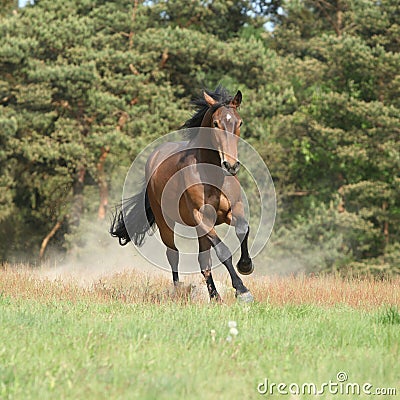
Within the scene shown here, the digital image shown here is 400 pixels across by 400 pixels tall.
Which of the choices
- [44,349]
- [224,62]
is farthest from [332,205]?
[44,349]

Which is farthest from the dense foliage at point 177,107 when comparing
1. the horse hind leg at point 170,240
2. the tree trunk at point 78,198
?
the horse hind leg at point 170,240

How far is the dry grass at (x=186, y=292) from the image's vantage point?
8117 millimetres

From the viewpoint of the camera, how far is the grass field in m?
4.07

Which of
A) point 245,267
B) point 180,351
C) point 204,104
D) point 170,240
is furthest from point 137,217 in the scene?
point 180,351

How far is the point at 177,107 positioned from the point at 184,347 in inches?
901

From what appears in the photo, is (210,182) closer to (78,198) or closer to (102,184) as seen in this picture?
(102,184)

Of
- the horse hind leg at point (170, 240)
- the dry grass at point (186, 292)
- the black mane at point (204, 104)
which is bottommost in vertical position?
the dry grass at point (186, 292)

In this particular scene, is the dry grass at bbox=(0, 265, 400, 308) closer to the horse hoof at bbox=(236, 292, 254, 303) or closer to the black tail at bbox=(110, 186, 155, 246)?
the horse hoof at bbox=(236, 292, 254, 303)

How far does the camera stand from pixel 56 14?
91.9 ft

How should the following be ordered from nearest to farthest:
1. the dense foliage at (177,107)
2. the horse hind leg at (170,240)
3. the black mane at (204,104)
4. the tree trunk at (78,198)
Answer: the black mane at (204,104)
the horse hind leg at (170,240)
the dense foliage at (177,107)
the tree trunk at (78,198)

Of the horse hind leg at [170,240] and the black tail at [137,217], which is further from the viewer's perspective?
the black tail at [137,217]

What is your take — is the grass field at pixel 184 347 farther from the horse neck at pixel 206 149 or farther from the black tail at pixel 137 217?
the black tail at pixel 137 217

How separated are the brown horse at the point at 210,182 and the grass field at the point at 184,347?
28.7 inches

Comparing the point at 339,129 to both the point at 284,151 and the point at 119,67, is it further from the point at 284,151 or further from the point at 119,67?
the point at 119,67
